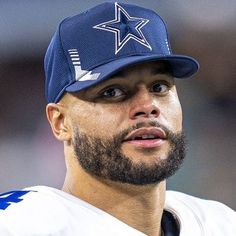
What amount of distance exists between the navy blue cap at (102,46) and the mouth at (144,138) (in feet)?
0.42

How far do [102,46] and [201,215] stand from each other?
42cm

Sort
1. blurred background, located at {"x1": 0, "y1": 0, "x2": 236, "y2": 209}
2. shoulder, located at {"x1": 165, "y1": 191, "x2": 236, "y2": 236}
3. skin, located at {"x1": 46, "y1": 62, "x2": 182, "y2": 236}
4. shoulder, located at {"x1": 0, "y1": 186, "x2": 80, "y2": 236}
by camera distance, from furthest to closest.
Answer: blurred background, located at {"x1": 0, "y1": 0, "x2": 236, "y2": 209} → shoulder, located at {"x1": 165, "y1": 191, "x2": 236, "y2": 236} → skin, located at {"x1": 46, "y1": 62, "x2": 182, "y2": 236} → shoulder, located at {"x1": 0, "y1": 186, "x2": 80, "y2": 236}

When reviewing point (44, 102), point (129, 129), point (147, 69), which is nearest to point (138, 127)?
point (129, 129)

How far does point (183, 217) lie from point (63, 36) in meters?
0.44

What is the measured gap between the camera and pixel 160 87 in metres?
1.30

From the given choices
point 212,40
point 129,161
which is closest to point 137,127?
point 129,161

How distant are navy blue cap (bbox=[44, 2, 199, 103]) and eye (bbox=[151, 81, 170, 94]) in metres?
0.04

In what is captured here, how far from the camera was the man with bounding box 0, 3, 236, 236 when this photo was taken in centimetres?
123

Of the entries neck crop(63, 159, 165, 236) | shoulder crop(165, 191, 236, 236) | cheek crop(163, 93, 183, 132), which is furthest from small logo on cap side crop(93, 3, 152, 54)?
shoulder crop(165, 191, 236, 236)

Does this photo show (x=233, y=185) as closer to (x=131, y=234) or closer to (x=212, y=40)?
(x=212, y=40)

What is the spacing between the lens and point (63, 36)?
52.1 inches

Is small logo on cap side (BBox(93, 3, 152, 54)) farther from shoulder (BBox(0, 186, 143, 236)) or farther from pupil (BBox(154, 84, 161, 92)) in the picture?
shoulder (BBox(0, 186, 143, 236))

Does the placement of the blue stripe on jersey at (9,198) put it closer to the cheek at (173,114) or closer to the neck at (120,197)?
the neck at (120,197)

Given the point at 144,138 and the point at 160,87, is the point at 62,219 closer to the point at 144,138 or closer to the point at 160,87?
the point at 144,138
